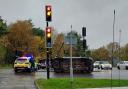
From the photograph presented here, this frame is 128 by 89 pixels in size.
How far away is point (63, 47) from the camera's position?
4796 inches

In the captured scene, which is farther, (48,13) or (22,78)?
(22,78)

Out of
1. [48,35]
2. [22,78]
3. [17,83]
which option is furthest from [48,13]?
[22,78]

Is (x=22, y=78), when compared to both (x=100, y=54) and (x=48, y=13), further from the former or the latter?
(x=100, y=54)

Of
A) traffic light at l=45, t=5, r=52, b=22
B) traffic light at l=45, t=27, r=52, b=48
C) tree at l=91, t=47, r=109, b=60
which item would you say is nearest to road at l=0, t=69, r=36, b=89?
traffic light at l=45, t=27, r=52, b=48

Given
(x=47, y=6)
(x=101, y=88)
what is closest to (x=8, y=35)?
(x=47, y=6)

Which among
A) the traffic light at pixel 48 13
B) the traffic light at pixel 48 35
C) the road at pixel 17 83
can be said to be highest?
the traffic light at pixel 48 13

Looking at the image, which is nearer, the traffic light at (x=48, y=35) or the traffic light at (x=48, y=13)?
the traffic light at (x=48, y=13)

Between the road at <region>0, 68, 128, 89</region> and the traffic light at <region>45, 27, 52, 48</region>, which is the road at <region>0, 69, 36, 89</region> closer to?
the road at <region>0, 68, 128, 89</region>

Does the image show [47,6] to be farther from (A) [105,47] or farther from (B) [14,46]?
(A) [105,47]

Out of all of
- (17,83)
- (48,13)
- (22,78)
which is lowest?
(17,83)

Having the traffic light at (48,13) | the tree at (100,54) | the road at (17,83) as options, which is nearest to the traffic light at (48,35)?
the traffic light at (48,13)

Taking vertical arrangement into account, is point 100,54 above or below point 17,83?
above

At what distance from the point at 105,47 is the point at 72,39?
148 metres

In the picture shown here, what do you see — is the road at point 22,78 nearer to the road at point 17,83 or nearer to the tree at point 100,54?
the road at point 17,83
